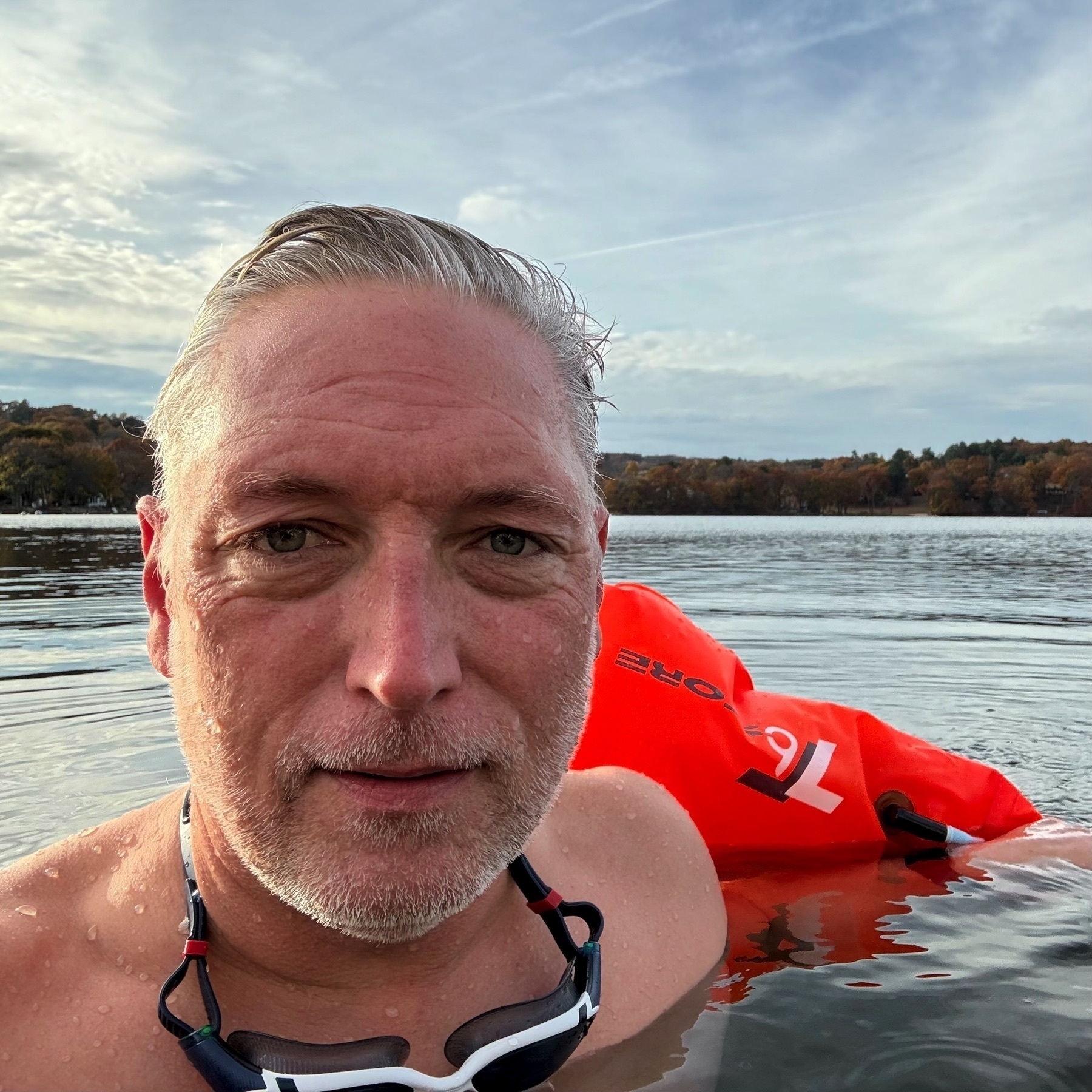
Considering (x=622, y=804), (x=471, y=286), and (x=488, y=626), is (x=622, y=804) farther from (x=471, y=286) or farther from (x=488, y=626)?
(x=471, y=286)

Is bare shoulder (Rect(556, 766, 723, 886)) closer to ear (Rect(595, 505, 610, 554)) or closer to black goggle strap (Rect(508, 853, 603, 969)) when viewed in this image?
black goggle strap (Rect(508, 853, 603, 969))

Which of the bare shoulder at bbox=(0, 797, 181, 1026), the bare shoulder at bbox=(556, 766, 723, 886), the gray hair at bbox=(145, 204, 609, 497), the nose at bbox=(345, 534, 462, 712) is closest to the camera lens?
the nose at bbox=(345, 534, 462, 712)

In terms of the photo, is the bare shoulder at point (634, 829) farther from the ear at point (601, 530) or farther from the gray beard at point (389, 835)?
the gray beard at point (389, 835)

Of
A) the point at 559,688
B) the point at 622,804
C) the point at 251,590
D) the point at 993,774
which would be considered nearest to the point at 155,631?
the point at 251,590

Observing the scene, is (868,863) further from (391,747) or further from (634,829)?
(391,747)

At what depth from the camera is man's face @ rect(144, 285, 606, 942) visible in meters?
1.49

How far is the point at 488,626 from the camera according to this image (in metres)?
1.61

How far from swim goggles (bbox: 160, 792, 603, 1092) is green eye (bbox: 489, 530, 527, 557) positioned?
2.35ft

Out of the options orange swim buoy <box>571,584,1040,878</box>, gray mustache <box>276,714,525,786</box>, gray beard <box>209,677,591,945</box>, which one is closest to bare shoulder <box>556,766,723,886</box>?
orange swim buoy <box>571,584,1040,878</box>

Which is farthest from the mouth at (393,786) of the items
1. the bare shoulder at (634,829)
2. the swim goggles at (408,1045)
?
the bare shoulder at (634,829)

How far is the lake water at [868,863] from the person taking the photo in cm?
231

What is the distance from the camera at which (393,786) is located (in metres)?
1.47

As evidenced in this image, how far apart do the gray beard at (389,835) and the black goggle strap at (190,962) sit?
0.16m

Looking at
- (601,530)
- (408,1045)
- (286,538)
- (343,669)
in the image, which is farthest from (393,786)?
(601,530)
